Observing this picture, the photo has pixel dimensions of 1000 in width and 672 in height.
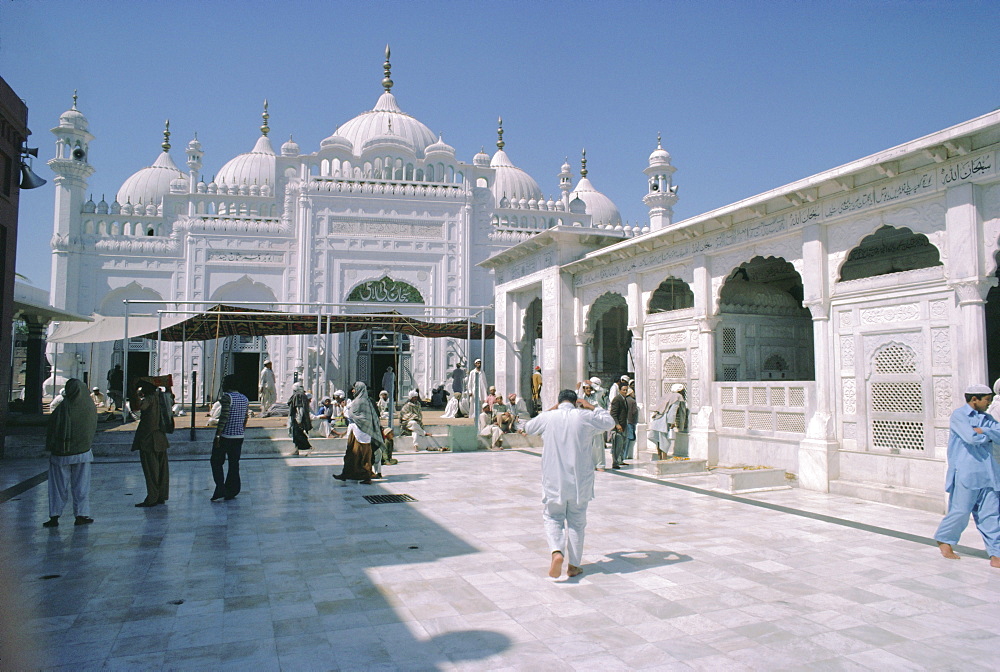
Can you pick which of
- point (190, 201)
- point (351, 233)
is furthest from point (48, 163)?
point (351, 233)

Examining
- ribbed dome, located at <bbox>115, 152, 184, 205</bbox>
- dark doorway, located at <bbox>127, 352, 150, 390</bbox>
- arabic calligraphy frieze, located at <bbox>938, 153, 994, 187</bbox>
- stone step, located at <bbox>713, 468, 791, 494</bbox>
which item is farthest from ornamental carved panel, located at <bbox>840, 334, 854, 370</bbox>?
ribbed dome, located at <bbox>115, 152, 184, 205</bbox>

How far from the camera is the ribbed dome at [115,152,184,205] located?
29.5m

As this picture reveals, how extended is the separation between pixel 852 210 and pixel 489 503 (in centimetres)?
559

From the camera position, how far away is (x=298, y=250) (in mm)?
23797

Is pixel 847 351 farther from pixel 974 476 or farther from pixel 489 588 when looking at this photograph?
pixel 489 588

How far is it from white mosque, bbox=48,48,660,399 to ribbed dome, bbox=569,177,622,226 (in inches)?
263

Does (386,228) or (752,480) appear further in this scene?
(386,228)

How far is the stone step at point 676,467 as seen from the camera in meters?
9.64

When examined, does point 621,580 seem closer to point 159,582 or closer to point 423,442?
point 159,582

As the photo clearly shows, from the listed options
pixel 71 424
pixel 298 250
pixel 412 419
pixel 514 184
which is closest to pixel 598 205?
pixel 514 184

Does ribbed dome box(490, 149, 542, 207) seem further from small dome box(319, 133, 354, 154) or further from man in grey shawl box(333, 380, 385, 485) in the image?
man in grey shawl box(333, 380, 385, 485)

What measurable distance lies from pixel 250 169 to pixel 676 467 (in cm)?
2478

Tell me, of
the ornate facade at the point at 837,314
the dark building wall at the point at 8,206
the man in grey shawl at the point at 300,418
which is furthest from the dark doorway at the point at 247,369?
the ornate facade at the point at 837,314

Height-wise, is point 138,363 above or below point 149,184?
below
